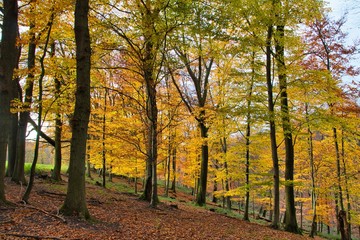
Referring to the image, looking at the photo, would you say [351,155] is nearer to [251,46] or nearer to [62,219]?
[251,46]

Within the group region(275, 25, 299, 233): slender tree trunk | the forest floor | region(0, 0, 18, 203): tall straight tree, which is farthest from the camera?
region(275, 25, 299, 233): slender tree trunk

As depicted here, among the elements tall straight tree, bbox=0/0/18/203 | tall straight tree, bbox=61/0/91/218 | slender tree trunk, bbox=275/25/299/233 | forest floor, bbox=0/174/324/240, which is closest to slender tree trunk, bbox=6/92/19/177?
forest floor, bbox=0/174/324/240

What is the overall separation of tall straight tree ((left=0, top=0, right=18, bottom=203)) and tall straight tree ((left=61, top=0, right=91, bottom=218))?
147cm

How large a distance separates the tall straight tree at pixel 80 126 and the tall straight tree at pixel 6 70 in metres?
1.47

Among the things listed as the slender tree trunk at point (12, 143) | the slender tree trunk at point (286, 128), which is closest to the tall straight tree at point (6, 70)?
the slender tree trunk at point (12, 143)

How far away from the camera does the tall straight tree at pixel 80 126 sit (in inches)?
243

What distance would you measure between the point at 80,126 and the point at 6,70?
2148 millimetres

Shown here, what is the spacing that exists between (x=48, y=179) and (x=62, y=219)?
25.9 feet

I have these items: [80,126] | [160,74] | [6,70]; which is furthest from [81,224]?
[160,74]

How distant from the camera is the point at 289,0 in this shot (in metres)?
9.34

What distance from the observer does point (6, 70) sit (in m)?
6.21

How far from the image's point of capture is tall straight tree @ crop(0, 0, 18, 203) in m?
6.04

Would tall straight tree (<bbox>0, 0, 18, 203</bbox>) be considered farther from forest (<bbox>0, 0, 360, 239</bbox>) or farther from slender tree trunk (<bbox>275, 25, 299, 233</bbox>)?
slender tree trunk (<bbox>275, 25, 299, 233</bbox>)

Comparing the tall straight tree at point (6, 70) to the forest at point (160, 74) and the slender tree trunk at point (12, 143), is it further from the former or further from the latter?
the slender tree trunk at point (12, 143)
